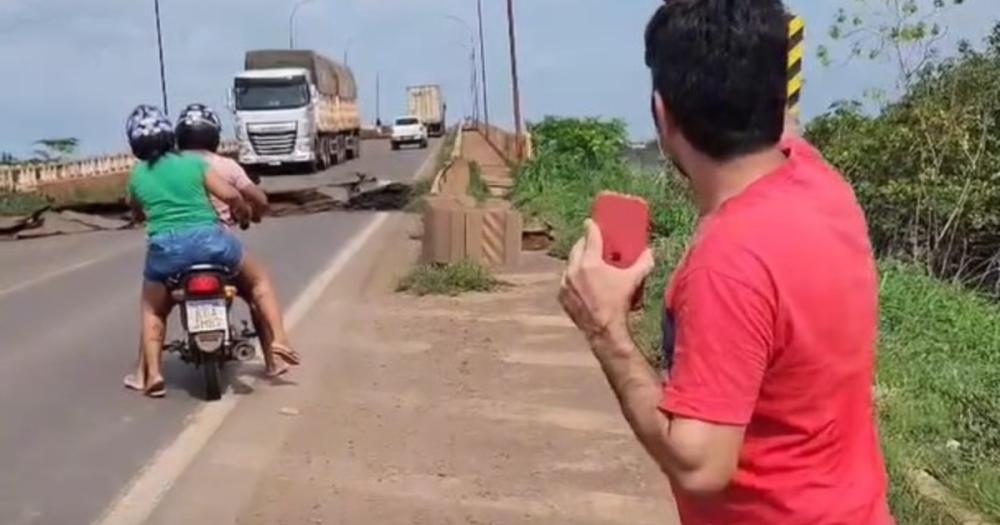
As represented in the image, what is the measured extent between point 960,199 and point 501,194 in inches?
629

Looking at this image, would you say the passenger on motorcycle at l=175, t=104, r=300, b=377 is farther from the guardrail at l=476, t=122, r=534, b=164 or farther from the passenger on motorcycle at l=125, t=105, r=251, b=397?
the guardrail at l=476, t=122, r=534, b=164

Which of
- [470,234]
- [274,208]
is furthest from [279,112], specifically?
[470,234]

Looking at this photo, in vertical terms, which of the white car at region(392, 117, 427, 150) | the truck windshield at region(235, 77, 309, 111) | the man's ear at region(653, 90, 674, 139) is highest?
the truck windshield at region(235, 77, 309, 111)

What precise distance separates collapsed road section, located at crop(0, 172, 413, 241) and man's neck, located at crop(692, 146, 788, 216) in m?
23.6

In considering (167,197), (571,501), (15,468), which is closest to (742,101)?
(571,501)

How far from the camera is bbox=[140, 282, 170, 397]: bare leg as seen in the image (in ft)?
32.0

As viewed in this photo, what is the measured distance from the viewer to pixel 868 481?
8.57 ft

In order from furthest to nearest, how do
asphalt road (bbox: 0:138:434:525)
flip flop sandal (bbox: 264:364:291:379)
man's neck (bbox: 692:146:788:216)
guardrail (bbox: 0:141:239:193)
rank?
guardrail (bbox: 0:141:239:193), flip flop sandal (bbox: 264:364:291:379), asphalt road (bbox: 0:138:434:525), man's neck (bbox: 692:146:788:216)

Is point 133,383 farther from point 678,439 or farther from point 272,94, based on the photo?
point 272,94

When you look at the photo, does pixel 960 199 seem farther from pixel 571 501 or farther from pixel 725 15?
pixel 725 15

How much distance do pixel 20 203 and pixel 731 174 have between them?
101 ft

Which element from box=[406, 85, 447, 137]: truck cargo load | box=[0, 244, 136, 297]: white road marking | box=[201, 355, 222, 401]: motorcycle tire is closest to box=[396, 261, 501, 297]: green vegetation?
box=[0, 244, 136, 297]: white road marking

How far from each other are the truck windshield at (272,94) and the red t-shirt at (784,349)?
4309cm

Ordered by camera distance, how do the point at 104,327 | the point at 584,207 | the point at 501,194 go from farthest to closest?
the point at 501,194 → the point at 584,207 → the point at 104,327
